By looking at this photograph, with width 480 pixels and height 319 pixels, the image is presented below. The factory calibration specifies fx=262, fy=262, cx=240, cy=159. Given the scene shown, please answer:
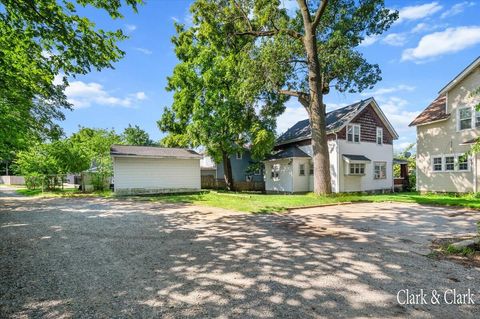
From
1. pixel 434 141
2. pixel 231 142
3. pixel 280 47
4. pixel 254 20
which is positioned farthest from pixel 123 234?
pixel 434 141

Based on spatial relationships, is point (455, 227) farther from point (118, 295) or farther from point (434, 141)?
point (434, 141)

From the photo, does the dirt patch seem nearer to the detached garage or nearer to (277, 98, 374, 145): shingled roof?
(277, 98, 374, 145): shingled roof

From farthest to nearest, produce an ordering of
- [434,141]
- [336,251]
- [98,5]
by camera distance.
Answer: [434,141] → [98,5] → [336,251]

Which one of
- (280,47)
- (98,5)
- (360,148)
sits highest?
(280,47)

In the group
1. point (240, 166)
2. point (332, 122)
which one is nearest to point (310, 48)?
point (332, 122)

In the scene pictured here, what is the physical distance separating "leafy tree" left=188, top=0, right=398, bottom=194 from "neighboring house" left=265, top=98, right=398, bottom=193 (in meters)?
3.68

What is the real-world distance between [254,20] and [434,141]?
1526 centimetres

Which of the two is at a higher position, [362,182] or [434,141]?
[434,141]

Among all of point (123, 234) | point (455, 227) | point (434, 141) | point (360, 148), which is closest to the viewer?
point (123, 234)

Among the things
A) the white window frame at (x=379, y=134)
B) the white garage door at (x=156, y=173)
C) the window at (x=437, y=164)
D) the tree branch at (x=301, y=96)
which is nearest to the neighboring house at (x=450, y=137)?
the window at (x=437, y=164)

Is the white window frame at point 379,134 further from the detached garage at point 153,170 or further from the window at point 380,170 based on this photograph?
the detached garage at point 153,170

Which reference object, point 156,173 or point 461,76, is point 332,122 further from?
point 156,173

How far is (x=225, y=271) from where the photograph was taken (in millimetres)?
4355

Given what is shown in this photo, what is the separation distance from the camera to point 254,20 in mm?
18812
